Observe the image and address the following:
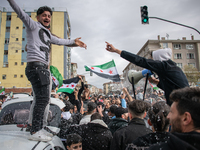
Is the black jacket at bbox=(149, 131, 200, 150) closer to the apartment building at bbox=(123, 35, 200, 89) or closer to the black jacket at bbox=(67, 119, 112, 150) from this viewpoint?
the black jacket at bbox=(67, 119, 112, 150)

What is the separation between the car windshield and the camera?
126 inches

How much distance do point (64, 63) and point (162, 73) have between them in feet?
142

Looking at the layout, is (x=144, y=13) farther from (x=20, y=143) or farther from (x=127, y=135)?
(x=20, y=143)

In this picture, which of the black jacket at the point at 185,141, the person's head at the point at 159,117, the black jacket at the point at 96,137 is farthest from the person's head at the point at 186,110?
the black jacket at the point at 96,137

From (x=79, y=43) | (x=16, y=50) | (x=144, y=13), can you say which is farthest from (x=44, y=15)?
(x=16, y=50)

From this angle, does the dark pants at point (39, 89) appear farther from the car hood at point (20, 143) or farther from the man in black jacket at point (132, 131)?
the man in black jacket at point (132, 131)

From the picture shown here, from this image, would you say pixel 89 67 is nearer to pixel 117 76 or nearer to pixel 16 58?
pixel 117 76

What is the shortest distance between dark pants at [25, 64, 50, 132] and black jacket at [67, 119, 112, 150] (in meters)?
1.16

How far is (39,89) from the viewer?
240cm

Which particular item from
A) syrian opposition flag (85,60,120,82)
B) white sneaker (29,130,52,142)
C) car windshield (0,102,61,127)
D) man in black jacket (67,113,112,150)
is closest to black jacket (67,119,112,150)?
man in black jacket (67,113,112,150)

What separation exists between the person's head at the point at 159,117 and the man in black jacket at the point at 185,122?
2.69 ft

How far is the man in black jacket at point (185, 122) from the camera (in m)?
0.98

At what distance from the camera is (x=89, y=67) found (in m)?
6.65

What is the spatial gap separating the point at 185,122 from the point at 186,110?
0.28ft
